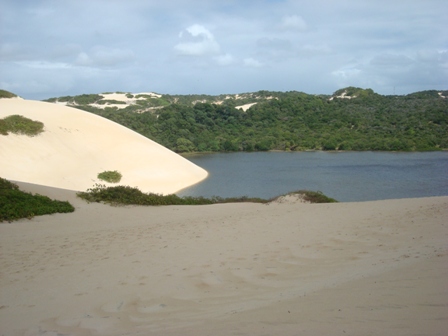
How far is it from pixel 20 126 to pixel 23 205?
1604cm

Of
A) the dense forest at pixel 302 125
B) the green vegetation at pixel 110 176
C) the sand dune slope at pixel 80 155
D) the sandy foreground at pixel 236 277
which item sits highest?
the dense forest at pixel 302 125

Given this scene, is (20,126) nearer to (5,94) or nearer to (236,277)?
(5,94)

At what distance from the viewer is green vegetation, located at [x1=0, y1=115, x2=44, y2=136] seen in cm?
2794

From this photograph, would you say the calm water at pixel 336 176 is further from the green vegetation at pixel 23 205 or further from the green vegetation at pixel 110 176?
the green vegetation at pixel 23 205

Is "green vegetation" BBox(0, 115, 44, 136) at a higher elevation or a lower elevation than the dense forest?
lower

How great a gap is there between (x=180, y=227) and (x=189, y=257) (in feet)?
12.9

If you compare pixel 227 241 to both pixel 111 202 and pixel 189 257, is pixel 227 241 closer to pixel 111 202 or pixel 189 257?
pixel 189 257

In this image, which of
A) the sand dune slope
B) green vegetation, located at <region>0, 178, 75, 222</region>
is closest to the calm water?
the sand dune slope

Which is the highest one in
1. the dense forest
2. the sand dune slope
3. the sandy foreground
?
the dense forest

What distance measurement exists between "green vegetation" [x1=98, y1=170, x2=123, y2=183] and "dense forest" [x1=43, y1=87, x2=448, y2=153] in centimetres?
3121

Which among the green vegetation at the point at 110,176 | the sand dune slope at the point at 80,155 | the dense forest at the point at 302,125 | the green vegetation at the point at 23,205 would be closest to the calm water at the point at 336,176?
the sand dune slope at the point at 80,155

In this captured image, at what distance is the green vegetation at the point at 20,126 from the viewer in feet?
91.7

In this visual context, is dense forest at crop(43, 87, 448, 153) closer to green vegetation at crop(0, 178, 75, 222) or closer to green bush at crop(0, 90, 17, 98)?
green bush at crop(0, 90, 17, 98)

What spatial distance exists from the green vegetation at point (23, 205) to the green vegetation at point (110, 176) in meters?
11.6
